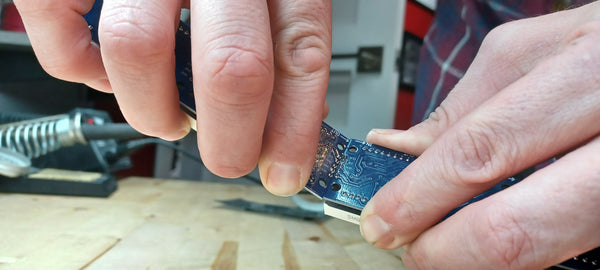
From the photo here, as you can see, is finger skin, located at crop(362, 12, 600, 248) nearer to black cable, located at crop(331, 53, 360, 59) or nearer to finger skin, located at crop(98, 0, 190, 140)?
finger skin, located at crop(98, 0, 190, 140)

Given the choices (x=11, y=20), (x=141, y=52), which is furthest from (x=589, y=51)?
(x=11, y=20)

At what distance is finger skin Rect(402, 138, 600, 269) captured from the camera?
242mm

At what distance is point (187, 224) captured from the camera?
0.60m

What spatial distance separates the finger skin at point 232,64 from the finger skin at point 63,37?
0.15 m

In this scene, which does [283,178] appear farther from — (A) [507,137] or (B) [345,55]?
(B) [345,55]

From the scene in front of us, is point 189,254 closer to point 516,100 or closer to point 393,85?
point 516,100

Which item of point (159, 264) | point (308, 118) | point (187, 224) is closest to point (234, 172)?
point (308, 118)

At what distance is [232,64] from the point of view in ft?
0.82

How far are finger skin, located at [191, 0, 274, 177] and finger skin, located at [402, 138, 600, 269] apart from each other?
0.60 ft

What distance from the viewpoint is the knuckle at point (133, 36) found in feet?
0.85

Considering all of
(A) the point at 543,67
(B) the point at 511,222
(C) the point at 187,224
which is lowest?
(C) the point at 187,224

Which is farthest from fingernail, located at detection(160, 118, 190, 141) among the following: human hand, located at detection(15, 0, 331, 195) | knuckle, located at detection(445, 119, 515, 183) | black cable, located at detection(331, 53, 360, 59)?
black cable, located at detection(331, 53, 360, 59)

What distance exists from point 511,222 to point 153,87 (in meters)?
0.28

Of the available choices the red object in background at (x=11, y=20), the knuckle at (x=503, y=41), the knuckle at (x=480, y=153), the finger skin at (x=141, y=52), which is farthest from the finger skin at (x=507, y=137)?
the red object in background at (x=11, y=20)
